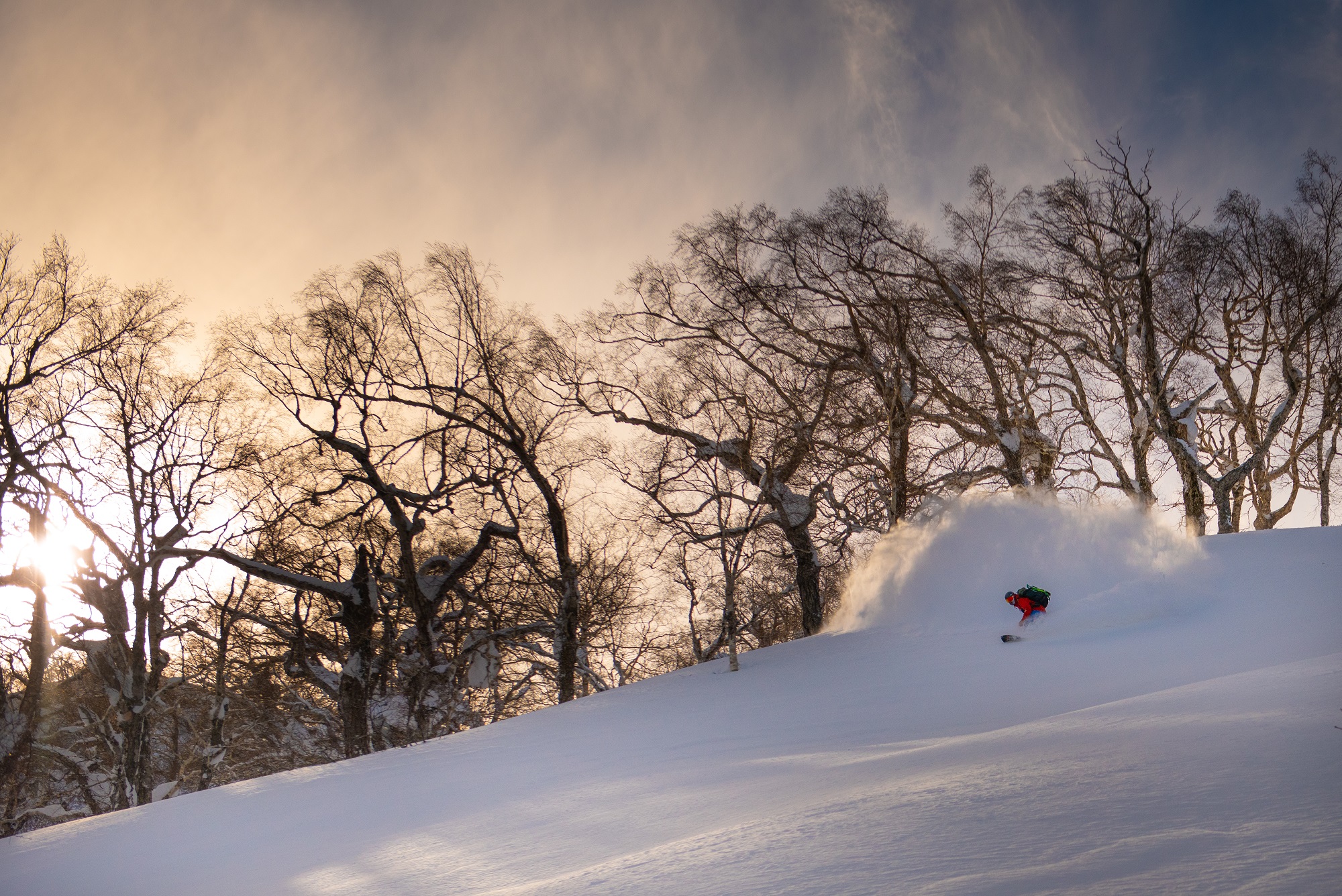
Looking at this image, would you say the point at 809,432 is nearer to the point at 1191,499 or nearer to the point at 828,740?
the point at 1191,499

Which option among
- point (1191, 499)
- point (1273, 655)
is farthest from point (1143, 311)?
point (1273, 655)

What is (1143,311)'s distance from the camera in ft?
60.2

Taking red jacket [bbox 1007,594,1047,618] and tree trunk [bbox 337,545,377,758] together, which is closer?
red jacket [bbox 1007,594,1047,618]

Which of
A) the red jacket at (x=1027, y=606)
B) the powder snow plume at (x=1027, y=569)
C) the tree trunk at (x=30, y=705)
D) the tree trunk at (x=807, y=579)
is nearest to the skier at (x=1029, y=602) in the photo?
Answer: the red jacket at (x=1027, y=606)

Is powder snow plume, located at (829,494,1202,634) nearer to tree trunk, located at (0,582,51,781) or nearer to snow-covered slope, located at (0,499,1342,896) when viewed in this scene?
snow-covered slope, located at (0,499,1342,896)

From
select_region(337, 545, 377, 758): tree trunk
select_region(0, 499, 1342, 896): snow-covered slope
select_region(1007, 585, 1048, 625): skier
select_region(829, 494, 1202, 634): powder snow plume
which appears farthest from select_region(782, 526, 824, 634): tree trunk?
select_region(337, 545, 377, 758): tree trunk

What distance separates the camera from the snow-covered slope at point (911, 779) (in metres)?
2.29

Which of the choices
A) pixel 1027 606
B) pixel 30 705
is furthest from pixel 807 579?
pixel 30 705

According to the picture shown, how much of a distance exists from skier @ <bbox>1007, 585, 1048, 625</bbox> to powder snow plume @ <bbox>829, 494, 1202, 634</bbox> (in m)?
0.17

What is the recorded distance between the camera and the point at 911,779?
3.42 meters

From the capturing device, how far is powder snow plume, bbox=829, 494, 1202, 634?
366 inches

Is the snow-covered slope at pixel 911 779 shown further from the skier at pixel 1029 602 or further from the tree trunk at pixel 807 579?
the tree trunk at pixel 807 579

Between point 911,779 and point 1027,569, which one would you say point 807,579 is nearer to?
point 1027,569

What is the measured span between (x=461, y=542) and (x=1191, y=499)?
63.5 feet
